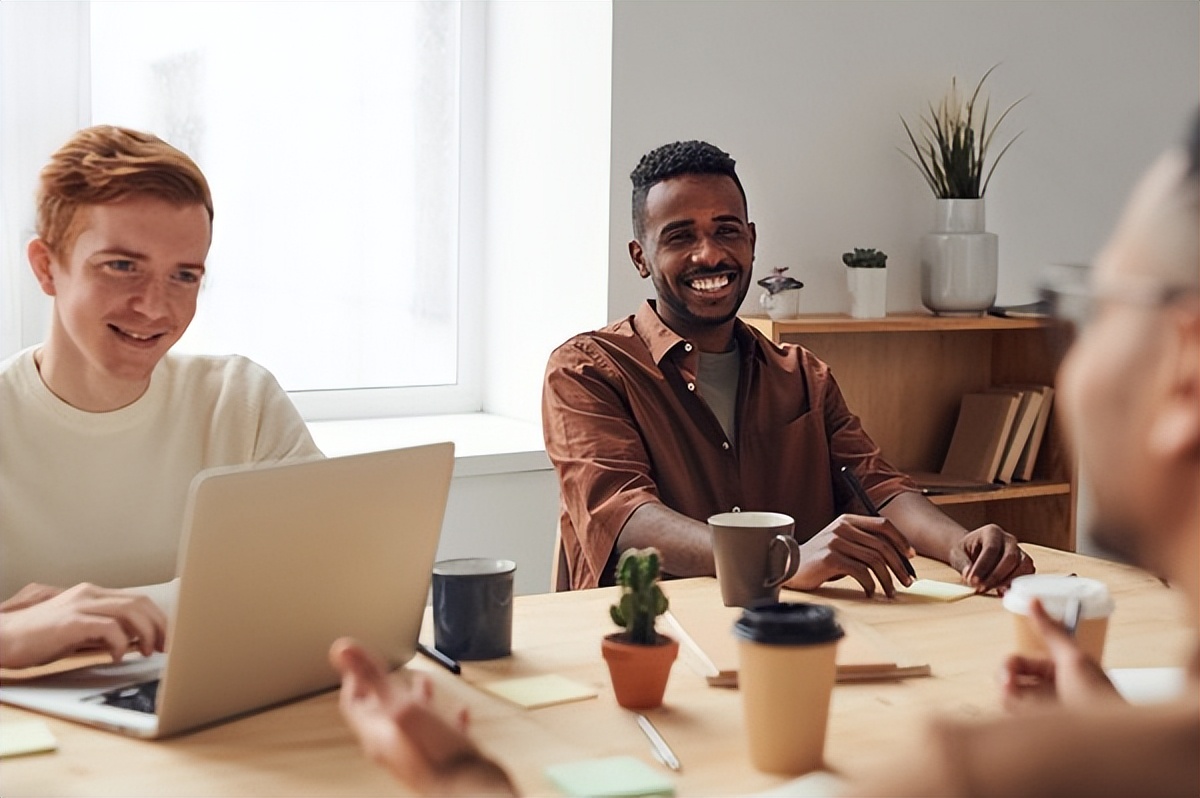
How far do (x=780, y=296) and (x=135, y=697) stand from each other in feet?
7.45

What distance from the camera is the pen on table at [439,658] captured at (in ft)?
4.96

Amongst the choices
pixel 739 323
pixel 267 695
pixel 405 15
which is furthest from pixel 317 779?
pixel 405 15

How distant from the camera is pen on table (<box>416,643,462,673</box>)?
1.51m

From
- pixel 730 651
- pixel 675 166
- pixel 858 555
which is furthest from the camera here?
pixel 675 166

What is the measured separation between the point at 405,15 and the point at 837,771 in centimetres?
278

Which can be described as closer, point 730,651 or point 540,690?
point 540,690

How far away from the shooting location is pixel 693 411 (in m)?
2.54

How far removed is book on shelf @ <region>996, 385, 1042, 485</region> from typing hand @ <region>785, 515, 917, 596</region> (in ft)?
6.16

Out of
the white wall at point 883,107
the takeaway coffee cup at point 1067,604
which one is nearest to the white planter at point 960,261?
the white wall at point 883,107

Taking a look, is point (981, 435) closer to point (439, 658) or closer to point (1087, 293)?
point (439, 658)

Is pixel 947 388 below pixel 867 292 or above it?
below

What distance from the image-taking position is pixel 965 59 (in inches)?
150

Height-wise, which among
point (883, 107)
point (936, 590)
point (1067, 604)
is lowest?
point (936, 590)

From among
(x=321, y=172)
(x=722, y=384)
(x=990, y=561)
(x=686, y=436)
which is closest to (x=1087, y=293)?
(x=990, y=561)
